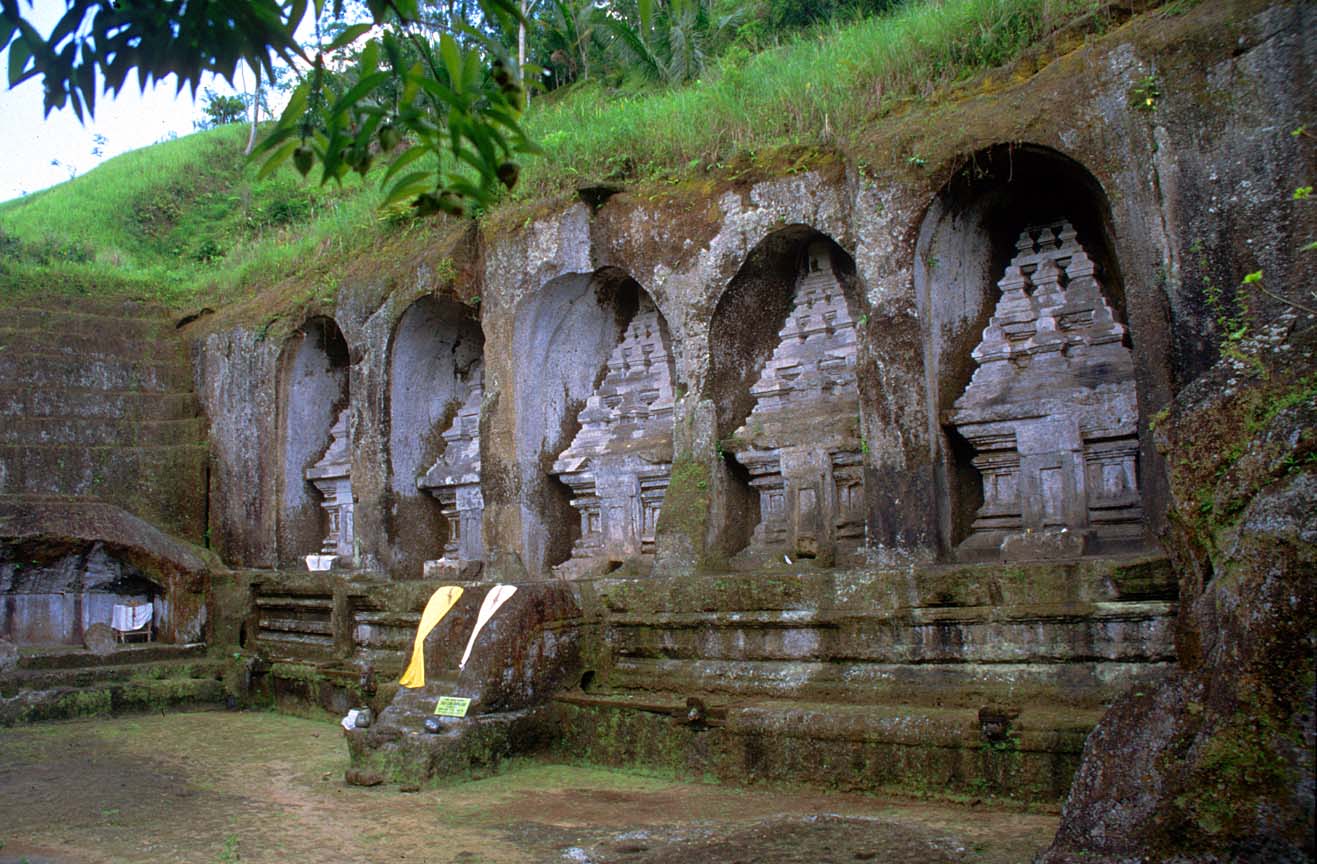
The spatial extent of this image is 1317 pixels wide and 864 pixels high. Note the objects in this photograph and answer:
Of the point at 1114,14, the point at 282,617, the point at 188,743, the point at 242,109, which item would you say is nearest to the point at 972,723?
the point at 1114,14

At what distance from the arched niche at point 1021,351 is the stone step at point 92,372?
9.44m

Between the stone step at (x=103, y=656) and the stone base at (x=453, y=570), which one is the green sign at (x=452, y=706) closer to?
the stone base at (x=453, y=570)

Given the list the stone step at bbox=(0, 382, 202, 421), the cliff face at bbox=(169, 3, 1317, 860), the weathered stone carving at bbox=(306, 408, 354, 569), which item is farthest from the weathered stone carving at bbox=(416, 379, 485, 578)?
the stone step at bbox=(0, 382, 202, 421)

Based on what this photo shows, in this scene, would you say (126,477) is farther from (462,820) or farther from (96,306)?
(462,820)

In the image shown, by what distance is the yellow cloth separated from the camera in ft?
24.6

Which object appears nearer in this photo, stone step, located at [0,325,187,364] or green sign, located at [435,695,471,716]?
green sign, located at [435,695,471,716]

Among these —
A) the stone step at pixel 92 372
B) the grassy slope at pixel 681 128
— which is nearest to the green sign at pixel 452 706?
the grassy slope at pixel 681 128

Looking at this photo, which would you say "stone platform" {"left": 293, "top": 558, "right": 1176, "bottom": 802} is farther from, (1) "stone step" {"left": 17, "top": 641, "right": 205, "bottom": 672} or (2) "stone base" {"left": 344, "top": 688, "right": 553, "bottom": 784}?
(1) "stone step" {"left": 17, "top": 641, "right": 205, "bottom": 672}

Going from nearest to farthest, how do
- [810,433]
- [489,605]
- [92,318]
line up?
[489,605]
[810,433]
[92,318]

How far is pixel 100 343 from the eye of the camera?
13273 millimetres

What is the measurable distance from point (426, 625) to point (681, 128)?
437 cm

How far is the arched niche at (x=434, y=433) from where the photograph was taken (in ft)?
36.4

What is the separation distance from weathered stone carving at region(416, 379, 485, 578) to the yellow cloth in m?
→ 2.67

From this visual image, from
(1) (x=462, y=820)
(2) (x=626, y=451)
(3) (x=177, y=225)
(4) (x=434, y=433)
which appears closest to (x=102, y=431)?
(4) (x=434, y=433)
